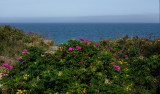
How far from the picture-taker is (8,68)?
13.0 feet

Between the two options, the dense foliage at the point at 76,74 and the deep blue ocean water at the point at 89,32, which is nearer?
the dense foliage at the point at 76,74

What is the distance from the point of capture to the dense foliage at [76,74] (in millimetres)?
3148

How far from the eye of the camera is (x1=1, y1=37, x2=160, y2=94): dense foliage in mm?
3148

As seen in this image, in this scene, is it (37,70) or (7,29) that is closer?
(37,70)

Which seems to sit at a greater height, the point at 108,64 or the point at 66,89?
the point at 108,64

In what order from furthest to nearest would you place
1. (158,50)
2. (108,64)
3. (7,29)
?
1. (7,29)
2. (158,50)
3. (108,64)

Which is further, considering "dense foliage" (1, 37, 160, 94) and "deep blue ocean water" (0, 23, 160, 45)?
"deep blue ocean water" (0, 23, 160, 45)

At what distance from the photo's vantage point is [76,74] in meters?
3.52

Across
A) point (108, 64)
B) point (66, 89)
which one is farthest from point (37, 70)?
point (108, 64)

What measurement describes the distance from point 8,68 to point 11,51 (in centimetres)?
465

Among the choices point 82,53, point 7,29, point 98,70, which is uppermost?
point 7,29

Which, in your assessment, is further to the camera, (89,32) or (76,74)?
(89,32)

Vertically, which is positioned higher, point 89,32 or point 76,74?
point 76,74

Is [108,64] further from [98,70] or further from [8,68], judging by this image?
[8,68]
